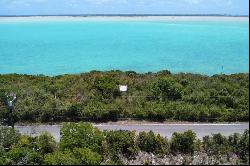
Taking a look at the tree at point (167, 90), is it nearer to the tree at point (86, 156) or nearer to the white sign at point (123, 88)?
the white sign at point (123, 88)

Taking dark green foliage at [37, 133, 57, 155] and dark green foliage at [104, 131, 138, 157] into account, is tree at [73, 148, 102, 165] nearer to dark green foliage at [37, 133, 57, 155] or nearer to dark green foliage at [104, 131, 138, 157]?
dark green foliage at [104, 131, 138, 157]

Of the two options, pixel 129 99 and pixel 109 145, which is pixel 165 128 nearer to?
pixel 129 99

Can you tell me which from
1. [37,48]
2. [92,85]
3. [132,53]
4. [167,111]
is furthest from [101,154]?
[37,48]

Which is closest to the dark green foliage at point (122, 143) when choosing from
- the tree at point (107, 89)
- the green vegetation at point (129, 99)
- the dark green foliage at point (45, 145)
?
the dark green foliage at point (45, 145)

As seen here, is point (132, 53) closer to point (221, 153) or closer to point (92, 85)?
point (92, 85)

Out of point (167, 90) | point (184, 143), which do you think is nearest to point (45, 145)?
point (184, 143)
